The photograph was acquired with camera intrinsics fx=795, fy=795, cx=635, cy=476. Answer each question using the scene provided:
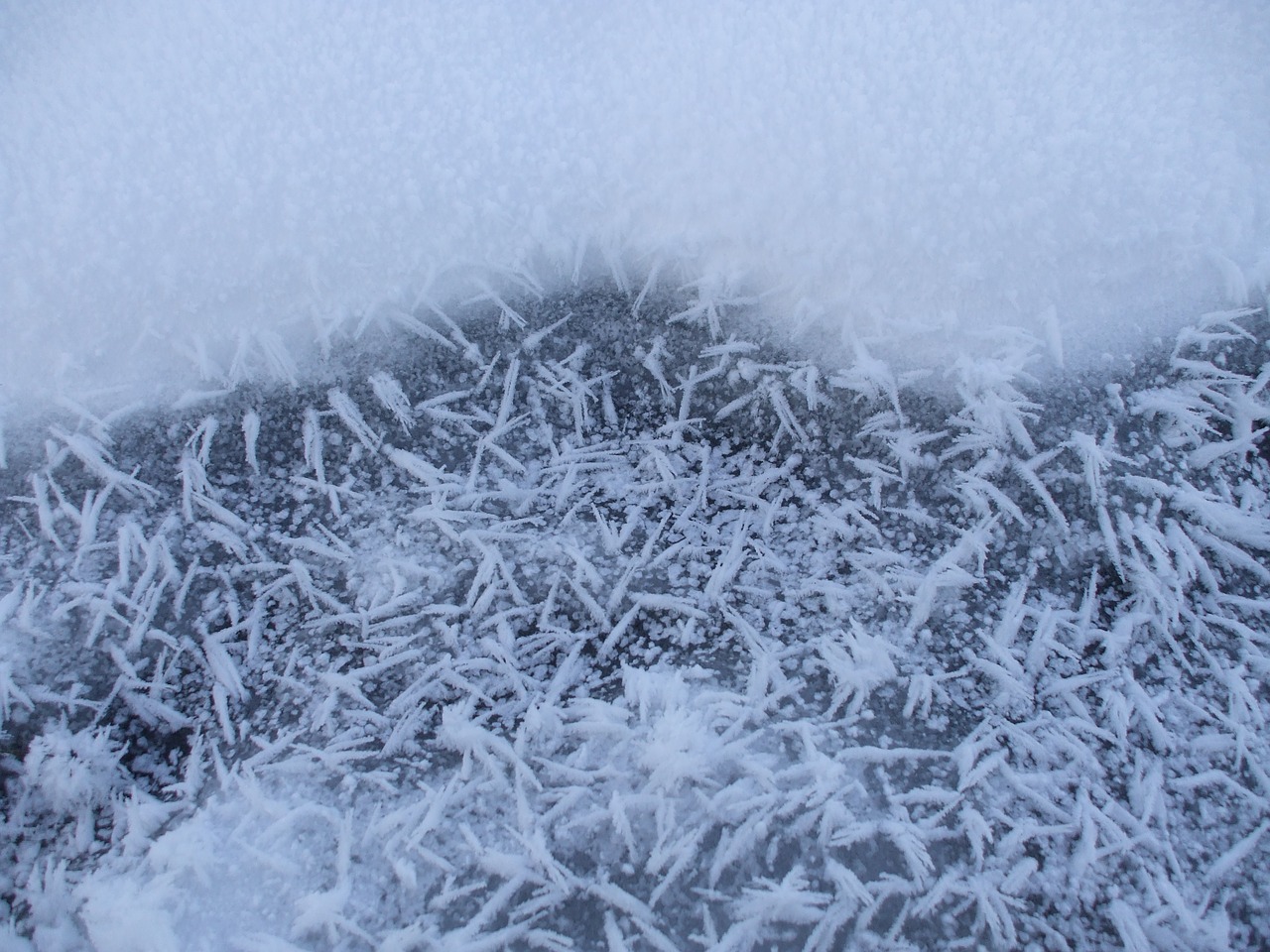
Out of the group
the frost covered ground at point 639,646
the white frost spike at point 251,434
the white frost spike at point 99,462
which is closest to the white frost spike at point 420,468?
the frost covered ground at point 639,646

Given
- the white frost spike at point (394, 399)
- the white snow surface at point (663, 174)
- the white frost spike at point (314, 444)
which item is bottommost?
the white frost spike at point (314, 444)

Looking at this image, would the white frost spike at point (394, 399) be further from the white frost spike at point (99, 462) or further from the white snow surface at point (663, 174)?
the white frost spike at point (99, 462)

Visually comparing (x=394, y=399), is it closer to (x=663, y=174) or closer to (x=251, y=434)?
(x=251, y=434)

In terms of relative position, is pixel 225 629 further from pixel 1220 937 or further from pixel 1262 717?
pixel 1262 717

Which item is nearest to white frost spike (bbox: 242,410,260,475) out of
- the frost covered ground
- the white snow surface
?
the frost covered ground

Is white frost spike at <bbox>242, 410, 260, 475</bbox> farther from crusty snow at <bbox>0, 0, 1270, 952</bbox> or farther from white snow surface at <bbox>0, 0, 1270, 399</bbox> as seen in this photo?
white snow surface at <bbox>0, 0, 1270, 399</bbox>

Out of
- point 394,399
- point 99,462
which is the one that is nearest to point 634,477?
point 394,399
